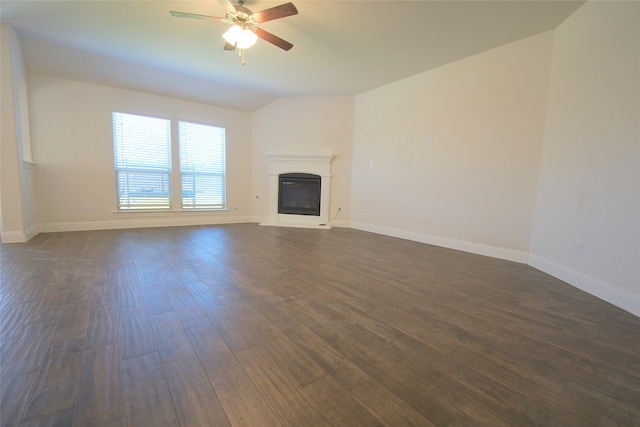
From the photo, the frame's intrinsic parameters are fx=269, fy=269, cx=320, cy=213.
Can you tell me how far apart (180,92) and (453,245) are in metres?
5.37

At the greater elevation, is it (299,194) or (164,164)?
(164,164)

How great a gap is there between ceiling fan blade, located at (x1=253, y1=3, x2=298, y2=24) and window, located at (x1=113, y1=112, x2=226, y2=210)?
3472 mm

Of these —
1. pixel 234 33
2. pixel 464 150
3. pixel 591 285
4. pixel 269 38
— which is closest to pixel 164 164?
pixel 234 33

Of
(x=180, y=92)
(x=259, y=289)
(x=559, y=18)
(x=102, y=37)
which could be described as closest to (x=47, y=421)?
(x=259, y=289)

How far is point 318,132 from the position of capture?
5.67 meters

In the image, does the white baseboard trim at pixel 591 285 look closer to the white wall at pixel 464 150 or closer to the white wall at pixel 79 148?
the white wall at pixel 464 150

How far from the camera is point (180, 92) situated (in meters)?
4.95

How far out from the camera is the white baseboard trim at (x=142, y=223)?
4.35 meters

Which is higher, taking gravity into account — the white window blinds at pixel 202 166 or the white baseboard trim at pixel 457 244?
the white window blinds at pixel 202 166

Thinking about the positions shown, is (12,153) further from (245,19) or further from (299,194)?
(299,194)

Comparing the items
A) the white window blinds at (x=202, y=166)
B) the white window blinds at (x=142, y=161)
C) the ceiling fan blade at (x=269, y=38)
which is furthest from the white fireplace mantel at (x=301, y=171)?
the ceiling fan blade at (x=269, y=38)

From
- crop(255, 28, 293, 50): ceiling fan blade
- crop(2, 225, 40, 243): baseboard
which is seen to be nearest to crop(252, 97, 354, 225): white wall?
crop(255, 28, 293, 50): ceiling fan blade

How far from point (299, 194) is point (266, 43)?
3.02 meters

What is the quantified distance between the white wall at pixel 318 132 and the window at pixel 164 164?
1164 mm
